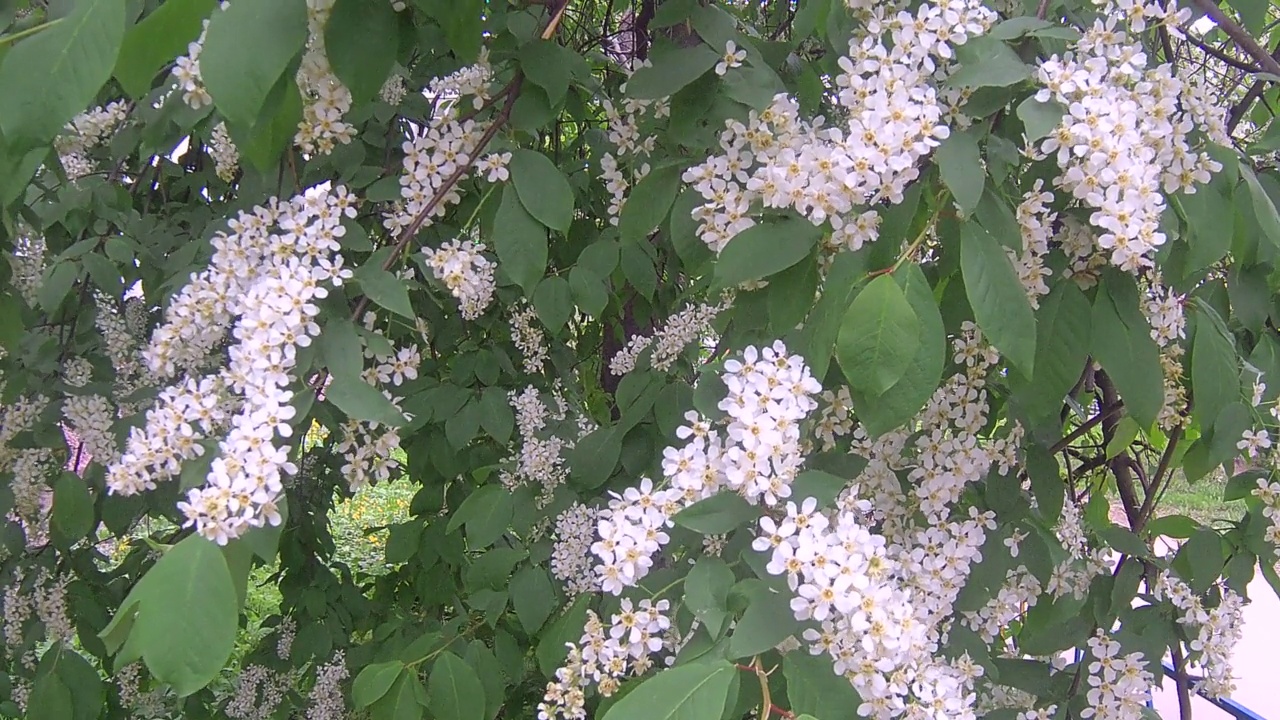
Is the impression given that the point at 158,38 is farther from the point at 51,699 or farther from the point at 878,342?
the point at 51,699

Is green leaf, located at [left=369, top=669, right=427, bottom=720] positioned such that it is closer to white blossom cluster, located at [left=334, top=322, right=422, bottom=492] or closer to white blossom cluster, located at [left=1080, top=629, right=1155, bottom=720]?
white blossom cluster, located at [left=334, top=322, right=422, bottom=492]

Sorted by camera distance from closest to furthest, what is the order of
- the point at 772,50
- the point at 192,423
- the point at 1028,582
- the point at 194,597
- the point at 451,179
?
the point at 194,597, the point at 192,423, the point at 451,179, the point at 1028,582, the point at 772,50

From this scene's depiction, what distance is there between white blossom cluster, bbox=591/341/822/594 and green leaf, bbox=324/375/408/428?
10.0 inches

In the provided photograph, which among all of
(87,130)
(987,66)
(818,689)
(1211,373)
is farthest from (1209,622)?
(87,130)

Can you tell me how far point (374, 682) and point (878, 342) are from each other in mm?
1027

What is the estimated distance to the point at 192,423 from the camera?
3.41ft

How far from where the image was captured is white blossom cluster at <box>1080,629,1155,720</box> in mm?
1257

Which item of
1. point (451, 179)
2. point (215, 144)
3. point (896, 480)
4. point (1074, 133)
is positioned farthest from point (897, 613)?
point (215, 144)

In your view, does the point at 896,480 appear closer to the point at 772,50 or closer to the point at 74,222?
the point at 772,50

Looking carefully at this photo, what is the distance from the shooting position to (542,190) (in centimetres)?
116

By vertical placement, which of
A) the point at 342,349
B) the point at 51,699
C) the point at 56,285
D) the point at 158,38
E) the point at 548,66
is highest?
the point at 158,38

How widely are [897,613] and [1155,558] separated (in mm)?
759

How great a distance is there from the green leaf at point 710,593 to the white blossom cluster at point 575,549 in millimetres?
604

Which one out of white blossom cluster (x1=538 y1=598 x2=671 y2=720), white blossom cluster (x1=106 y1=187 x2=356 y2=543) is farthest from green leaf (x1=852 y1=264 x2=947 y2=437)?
white blossom cluster (x1=106 y1=187 x2=356 y2=543)
